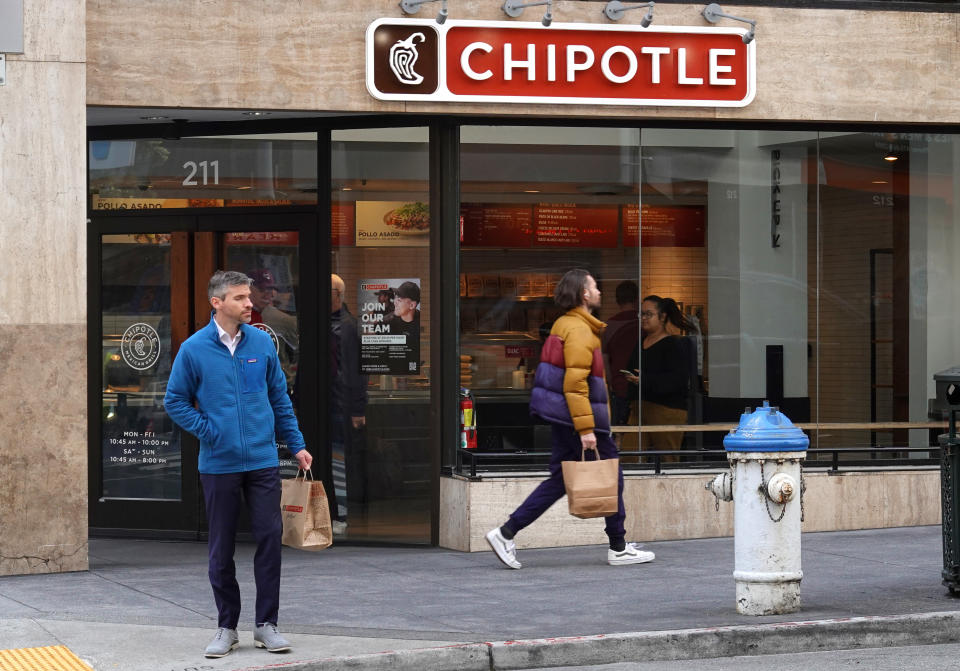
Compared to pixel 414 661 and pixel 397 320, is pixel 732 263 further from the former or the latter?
pixel 414 661

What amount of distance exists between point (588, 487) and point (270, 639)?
115 inches

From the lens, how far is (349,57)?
1062 centimetres

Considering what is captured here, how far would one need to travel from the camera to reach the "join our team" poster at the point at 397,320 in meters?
11.2

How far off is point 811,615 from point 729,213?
4.60 m

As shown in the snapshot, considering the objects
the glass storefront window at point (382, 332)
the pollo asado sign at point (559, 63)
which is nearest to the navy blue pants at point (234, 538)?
the glass storefront window at point (382, 332)

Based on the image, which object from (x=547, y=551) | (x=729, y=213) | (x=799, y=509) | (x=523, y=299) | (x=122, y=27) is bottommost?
(x=547, y=551)

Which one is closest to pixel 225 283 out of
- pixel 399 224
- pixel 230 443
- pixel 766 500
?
pixel 230 443

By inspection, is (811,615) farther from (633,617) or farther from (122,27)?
(122,27)

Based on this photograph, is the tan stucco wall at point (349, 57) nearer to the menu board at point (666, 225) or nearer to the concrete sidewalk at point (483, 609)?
the menu board at point (666, 225)

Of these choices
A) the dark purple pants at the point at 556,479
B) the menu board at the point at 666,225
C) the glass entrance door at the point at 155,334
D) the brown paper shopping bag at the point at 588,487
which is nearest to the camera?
the brown paper shopping bag at the point at 588,487

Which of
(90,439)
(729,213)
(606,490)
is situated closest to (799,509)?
(606,490)

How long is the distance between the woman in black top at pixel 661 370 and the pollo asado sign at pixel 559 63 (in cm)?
168

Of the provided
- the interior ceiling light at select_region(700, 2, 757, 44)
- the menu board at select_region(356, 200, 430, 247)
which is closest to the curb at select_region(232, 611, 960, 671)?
the menu board at select_region(356, 200, 430, 247)

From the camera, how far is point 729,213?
11.7 meters
